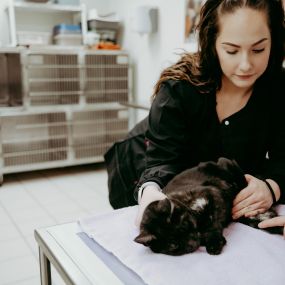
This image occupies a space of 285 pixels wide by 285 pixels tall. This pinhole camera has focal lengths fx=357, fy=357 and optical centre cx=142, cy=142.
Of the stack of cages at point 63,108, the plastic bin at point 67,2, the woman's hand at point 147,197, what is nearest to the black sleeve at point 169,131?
the woman's hand at point 147,197

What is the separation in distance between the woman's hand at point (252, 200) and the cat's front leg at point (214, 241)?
17cm

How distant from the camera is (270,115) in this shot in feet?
3.88

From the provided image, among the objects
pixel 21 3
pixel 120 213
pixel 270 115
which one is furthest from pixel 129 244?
pixel 21 3

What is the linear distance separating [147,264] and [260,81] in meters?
0.74

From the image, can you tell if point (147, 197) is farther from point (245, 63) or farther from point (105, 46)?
point (105, 46)

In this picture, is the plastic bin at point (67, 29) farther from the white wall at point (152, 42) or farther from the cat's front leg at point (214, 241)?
the cat's front leg at point (214, 241)

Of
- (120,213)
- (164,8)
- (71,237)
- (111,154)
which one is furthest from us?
(164,8)

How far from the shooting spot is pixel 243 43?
0.96 meters

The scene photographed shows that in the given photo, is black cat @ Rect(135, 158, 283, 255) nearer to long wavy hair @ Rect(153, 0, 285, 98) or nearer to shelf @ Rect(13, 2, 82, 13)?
long wavy hair @ Rect(153, 0, 285, 98)

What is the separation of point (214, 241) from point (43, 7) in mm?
3356

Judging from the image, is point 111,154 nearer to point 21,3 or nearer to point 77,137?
point 77,137

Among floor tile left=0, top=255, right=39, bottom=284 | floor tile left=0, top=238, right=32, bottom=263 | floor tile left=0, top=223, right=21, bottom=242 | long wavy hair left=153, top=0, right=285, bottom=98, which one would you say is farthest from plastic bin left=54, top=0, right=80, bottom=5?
long wavy hair left=153, top=0, right=285, bottom=98

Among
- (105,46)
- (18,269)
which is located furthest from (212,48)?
(105,46)

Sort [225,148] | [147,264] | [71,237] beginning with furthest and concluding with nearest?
1. [225,148]
2. [71,237]
3. [147,264]
